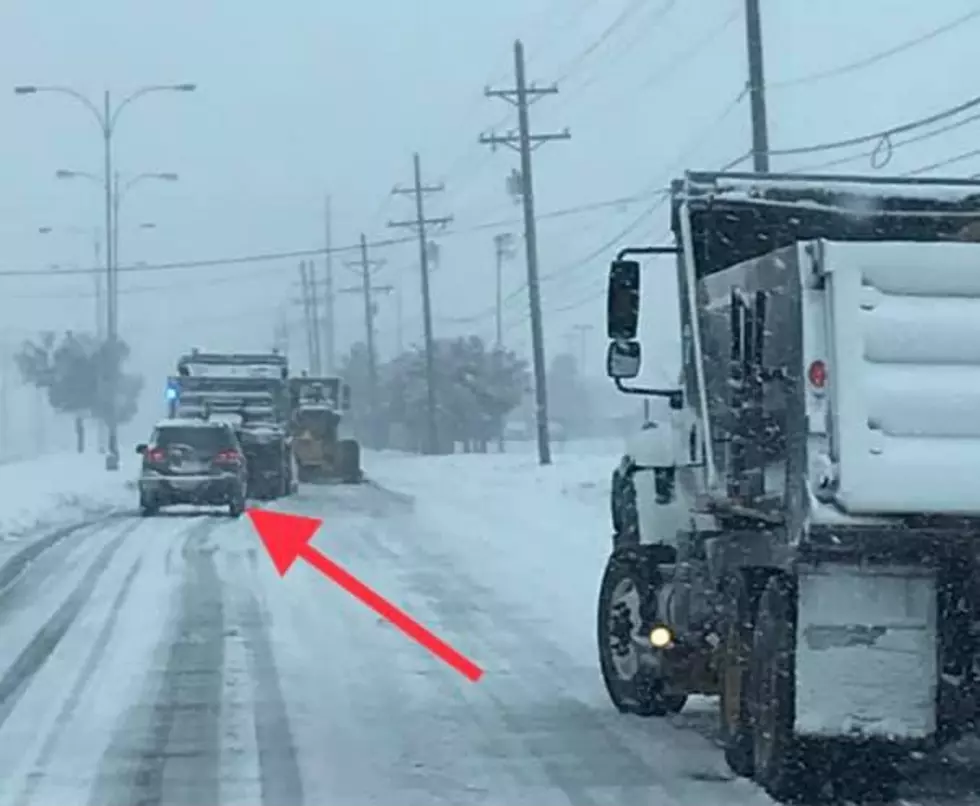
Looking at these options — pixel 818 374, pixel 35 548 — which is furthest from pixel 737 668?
pixel 35 548

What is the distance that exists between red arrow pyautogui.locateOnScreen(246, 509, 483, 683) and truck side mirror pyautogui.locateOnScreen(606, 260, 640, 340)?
350cm

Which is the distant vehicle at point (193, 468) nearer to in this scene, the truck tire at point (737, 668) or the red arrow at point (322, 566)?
the red arrow at point (322, 566)

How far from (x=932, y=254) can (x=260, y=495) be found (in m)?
36.2

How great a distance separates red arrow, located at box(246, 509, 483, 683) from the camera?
16.3 meters

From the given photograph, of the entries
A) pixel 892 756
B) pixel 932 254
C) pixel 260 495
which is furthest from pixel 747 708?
pixel 260 495

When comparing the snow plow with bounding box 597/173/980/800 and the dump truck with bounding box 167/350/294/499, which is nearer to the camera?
the snow plow with bounding box 597/173/980/800

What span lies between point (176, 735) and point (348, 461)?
44.5m

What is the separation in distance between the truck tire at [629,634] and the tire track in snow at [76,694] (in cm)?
335

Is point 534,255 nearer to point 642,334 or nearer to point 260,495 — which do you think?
point 260,495

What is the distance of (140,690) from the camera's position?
14219 millimetres

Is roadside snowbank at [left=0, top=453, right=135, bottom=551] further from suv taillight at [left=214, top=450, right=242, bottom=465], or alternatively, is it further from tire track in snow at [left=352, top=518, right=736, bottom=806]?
tire track in snow at [left=352, top=518, right=736, bottom=806]

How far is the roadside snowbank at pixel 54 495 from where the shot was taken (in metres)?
35.6

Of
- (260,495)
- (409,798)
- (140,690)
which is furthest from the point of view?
(260,495)

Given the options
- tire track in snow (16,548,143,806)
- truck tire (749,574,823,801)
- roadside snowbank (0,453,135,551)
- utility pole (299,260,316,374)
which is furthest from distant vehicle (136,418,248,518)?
utility pole (299,260,316,374)
